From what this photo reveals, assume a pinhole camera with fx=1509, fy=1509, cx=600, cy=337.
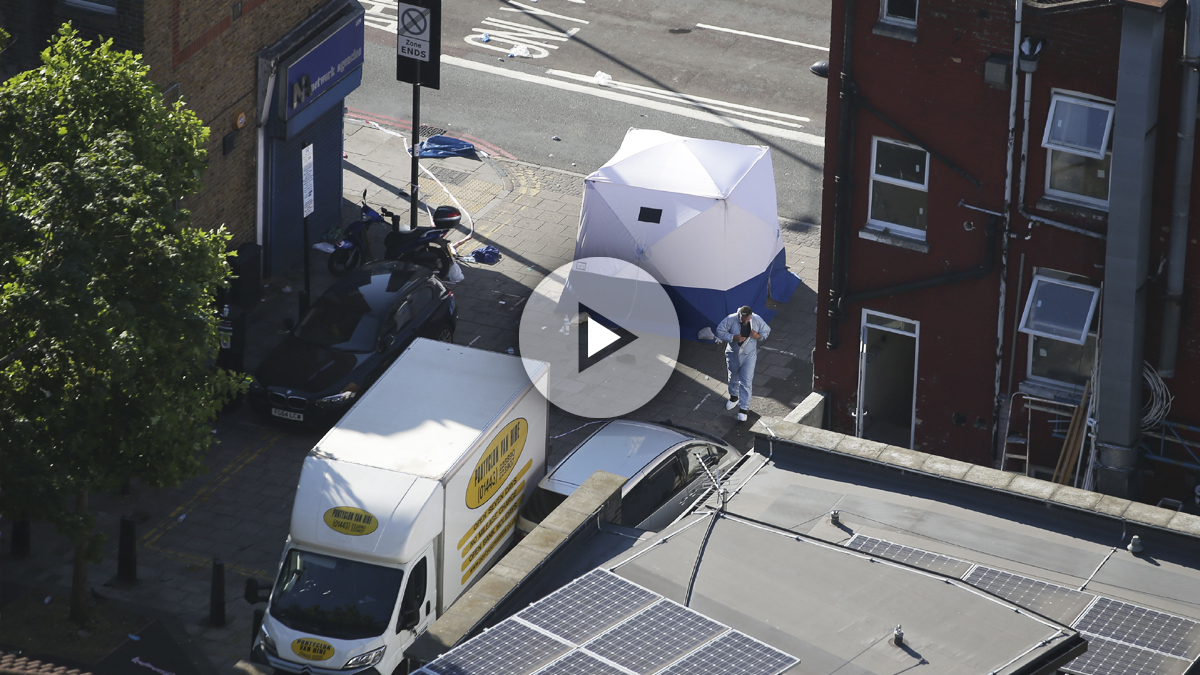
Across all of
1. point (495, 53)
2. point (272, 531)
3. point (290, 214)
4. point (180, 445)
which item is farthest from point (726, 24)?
point (180, 445)

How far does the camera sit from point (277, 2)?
81.9 ft

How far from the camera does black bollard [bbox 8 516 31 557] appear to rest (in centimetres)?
1862

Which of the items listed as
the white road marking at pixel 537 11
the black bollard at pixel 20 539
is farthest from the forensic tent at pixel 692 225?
the white road marking at pixel 537 11

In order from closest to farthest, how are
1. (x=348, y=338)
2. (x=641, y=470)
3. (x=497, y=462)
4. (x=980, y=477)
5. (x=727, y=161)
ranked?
(x=980, y=477) → (x=497, y=462) → (x=641, y=470) → (x=348, y=338) → (x=727, y=161)

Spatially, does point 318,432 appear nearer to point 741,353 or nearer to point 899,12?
point 741,353

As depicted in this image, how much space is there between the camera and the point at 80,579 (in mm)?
17062

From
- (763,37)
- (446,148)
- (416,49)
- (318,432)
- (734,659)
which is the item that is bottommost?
(318,432)

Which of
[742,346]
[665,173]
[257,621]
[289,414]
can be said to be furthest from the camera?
[665,173]

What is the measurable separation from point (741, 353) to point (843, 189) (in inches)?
179

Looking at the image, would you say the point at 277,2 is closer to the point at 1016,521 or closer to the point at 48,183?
the point at 48,183

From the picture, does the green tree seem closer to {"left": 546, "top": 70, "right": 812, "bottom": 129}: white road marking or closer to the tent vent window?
the tent vent window
